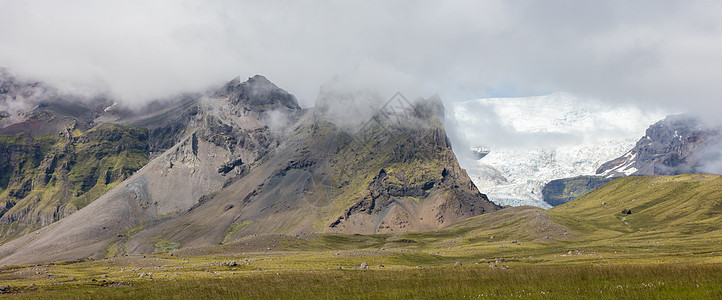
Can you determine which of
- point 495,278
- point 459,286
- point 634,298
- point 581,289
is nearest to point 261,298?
point 459,286

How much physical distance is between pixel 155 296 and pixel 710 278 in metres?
58.4

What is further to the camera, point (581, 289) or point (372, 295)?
point (372, 295)

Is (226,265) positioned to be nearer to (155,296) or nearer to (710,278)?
(155,296)

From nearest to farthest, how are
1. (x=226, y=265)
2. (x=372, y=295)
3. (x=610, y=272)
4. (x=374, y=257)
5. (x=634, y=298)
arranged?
1. (x=634, y=298)
2. (x=372, y=295)
3. (x=610, y=272)
4. (x=226, y=265)
5. (x=374, y=257)

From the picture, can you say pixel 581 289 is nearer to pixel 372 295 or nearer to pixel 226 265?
pixel 372 295

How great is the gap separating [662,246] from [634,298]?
171 metres

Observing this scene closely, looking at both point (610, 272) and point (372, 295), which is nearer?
point (372, 295)

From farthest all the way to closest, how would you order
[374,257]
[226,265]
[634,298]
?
[374,257] < [226,265] < [634,298]

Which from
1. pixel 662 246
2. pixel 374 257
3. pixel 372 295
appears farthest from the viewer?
pixel 662 246

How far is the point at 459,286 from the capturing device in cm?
5425

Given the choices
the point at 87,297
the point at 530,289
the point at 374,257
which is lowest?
the point at 374,257

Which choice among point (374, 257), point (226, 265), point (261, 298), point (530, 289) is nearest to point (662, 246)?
point (374, 257)

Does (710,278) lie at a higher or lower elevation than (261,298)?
higher

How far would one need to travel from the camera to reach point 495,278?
5866cm
